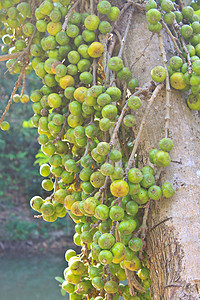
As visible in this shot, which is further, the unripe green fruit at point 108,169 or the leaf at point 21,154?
the leaf at point 21,154

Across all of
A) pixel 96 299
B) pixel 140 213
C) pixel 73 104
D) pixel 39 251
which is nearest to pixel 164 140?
pixel 140 213

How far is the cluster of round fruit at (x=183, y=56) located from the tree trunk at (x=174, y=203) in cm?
5

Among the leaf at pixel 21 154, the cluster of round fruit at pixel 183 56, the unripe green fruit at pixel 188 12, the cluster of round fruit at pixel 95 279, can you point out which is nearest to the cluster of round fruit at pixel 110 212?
the cluster of round fruit at pixel 95 279

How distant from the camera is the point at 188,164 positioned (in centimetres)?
118

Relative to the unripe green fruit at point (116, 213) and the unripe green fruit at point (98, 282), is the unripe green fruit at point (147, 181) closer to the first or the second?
the unripe green fruit at point (116, 213)

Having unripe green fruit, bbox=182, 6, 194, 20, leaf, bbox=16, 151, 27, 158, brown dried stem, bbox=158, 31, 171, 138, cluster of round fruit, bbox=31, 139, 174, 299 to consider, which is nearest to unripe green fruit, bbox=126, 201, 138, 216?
cluster of round fruit, bbox=31, 139, 174, 299

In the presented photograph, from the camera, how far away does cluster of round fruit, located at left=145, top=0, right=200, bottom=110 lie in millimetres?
1215

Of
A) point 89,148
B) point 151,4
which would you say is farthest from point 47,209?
point 151,4

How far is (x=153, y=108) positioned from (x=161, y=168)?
9.5 inches

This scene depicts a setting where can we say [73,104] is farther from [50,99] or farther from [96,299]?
[96,299]

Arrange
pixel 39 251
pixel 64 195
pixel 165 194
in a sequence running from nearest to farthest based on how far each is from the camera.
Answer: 1. pixel 165 194
2. pixel 64 195
3. pixel 39 251

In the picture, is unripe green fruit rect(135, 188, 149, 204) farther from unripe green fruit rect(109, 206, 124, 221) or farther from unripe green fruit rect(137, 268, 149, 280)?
unripe green fruit rect(137, 268, 149, 280)

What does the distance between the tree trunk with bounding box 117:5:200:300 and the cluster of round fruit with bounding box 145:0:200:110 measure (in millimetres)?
49

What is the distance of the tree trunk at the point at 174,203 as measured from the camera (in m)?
1.06
